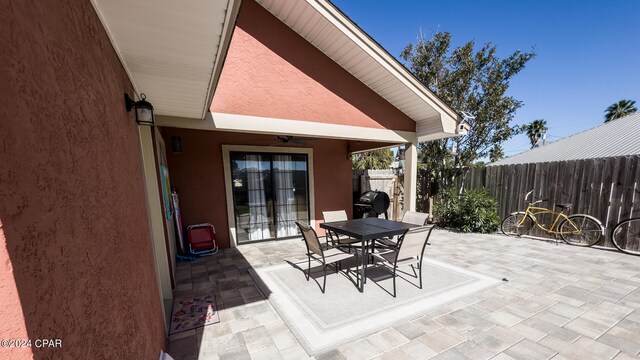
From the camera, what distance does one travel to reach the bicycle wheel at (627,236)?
4594mm

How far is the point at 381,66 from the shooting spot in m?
4.47

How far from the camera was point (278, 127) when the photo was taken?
13.5 ft

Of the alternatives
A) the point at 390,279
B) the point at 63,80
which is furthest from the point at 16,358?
the point at 390,279

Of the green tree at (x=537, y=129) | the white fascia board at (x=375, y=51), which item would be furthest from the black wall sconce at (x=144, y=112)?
the green tree at (x=537, y=129)

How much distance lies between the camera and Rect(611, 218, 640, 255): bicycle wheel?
15.1 feet

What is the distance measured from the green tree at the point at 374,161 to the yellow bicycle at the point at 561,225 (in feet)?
A: 31.0

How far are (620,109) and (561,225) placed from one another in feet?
66.6

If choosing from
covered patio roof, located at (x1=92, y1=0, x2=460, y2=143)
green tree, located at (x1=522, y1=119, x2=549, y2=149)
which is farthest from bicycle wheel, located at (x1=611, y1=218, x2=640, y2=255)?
green tree, located at (x1=522, y1=119, x2=549, y2=149)

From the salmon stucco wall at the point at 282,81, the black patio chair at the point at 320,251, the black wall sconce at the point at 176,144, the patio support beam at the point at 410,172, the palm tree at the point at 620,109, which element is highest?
the palm tree at the point at 620,109

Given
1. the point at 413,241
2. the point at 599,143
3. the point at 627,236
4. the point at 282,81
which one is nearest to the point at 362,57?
the point at 282,81

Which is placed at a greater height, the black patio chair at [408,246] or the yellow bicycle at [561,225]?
the black patio chair at [408,246]

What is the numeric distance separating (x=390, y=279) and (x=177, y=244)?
4532mm

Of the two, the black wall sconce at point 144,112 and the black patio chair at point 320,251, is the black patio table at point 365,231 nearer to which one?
the black patio chair at point 320,251

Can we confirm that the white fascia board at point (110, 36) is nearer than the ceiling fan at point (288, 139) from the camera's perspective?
Yes
